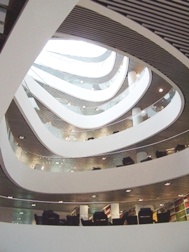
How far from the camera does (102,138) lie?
14547 millimetres

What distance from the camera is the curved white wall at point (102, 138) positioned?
1130cm

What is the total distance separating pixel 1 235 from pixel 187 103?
660 cm

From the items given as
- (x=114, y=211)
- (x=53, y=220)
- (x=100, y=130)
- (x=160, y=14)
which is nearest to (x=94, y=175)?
(x=114, y=211)

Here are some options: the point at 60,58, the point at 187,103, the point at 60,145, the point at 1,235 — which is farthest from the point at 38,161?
the point at 60,58

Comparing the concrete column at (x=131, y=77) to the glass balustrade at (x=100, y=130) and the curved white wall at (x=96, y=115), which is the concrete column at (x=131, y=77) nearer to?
the curved white wall at (x=96, y=115)

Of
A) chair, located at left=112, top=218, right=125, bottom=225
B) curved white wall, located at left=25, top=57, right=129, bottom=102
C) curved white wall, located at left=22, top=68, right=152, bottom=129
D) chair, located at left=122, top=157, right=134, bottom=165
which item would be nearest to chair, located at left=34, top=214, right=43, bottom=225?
chair, located at left=112, top=218, right=125, bottom=225

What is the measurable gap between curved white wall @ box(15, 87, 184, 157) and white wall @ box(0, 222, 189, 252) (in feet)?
13.2

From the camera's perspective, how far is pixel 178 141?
11.3m

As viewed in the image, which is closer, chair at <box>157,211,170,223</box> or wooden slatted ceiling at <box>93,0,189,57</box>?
wooden slatted ceiling at <box>93,0,189,57</box>

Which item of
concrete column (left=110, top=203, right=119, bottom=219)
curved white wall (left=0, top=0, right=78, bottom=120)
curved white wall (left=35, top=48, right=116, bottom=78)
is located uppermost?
curved white wall (left=35, top=48, right=116, bottom=78)

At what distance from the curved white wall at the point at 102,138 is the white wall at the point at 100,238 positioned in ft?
13.2

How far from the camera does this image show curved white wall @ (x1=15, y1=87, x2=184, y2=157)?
11.3 metres

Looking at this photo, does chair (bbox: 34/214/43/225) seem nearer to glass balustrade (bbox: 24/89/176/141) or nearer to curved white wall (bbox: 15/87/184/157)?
curved white wall (bbox: 15/87/184/157)

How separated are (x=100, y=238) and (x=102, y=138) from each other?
6.76 m
